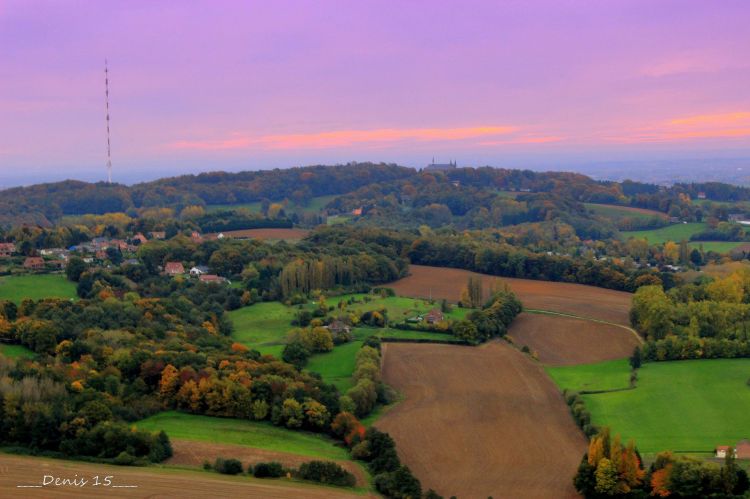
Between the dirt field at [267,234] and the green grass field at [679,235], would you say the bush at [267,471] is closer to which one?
the dirt field at [267,234]

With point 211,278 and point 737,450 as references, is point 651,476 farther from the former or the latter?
point 211,278

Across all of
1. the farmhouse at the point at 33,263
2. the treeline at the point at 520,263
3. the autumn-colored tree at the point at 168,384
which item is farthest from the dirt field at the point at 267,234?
the autumn-colored tree at the point at 168,384

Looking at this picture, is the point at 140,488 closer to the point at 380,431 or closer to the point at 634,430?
the point at 380,431

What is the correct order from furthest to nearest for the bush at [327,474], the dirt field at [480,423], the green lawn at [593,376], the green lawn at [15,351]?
the green lawn at [593,376]
the green lawn at [15,351]
the dirt field at [480,423]
the bush at [327,474]

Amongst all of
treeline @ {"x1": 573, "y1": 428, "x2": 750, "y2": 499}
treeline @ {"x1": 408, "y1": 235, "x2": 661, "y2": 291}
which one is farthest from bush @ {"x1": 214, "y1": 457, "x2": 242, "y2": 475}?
treeline @ {"x1": 408, "y1": 235, "x2": 661, "y2": 291}

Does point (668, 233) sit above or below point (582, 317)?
above

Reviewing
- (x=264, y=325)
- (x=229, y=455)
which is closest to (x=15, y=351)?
(x=264, y=325)
